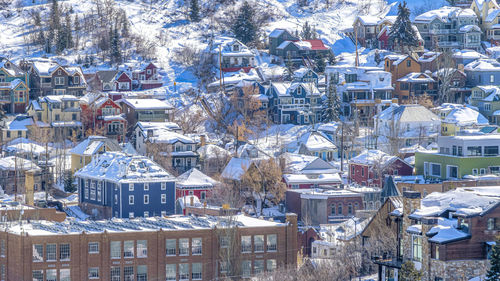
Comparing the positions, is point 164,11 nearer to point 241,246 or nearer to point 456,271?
point 241,246

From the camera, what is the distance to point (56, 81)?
119 m

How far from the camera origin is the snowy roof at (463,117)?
371 feet

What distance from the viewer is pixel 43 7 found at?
136 m

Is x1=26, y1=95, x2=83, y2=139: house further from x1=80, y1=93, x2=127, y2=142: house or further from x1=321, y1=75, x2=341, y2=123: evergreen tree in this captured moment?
x1=321, y1=75, x2=341, y2=123: evergreen tree

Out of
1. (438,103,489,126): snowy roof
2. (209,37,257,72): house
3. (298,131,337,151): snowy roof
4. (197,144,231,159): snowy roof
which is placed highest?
(209,37,257,72): house

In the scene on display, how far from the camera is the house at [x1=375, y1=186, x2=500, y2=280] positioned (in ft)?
189

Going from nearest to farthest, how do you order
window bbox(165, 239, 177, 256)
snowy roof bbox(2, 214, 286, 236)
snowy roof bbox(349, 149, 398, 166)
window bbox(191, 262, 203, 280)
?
snowy roof bbox(2, 214, 286, 236) → window bbox(165, 239, 177, 256) → window bbox(191, 262, 203, 280) → snowy roof bbox(349, 149, 398, 166)

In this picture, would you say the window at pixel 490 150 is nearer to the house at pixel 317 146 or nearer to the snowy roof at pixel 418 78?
the house at pixel 317 146

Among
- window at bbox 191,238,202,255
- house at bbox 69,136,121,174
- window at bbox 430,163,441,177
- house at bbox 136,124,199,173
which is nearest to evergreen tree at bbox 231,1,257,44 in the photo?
house at bbox 136,124,199,173

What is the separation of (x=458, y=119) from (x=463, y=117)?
505mm

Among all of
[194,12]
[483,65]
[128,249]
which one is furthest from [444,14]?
[128,249]

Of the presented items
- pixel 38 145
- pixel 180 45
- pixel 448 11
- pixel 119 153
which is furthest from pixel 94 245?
pixel 448 11

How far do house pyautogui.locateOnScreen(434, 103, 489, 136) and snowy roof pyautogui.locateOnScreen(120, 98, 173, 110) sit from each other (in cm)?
2079

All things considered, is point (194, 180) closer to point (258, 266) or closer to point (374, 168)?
point (374, 168)
